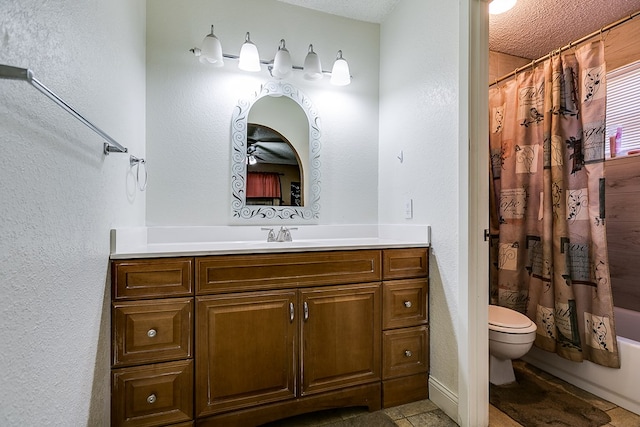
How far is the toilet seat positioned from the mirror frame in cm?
126

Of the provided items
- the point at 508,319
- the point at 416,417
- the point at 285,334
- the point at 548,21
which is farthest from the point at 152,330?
the point at 548,21

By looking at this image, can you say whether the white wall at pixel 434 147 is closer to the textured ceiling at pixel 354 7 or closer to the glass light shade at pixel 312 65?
the textured ceiling at pixel 354 7

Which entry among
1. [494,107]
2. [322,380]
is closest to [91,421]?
[322,380]

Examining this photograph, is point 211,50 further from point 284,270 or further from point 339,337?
point 339,337

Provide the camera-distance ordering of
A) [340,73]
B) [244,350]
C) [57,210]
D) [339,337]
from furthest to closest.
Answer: [340,73]
[339,337]
[244,350]
[57,210]

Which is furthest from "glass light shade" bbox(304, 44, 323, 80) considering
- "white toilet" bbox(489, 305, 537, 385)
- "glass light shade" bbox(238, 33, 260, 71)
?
"white toilet" bbox(489, 305, 537, 385)

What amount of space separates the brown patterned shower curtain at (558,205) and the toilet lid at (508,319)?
236 mm

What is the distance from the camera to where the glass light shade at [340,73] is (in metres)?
2.10

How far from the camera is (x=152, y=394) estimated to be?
51.8 inches

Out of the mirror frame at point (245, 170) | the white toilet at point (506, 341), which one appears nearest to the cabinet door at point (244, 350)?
the mirror frame at point (245, 170)

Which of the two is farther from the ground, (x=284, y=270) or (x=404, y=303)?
(x=284, y=270)

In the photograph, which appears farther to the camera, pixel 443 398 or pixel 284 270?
pixel 443 398

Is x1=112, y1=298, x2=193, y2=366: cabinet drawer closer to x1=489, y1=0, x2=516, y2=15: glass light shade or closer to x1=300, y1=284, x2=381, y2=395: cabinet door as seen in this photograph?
x1=300, y1=284, x2=381, y2=395: cabinet door

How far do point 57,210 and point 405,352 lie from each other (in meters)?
1.66
